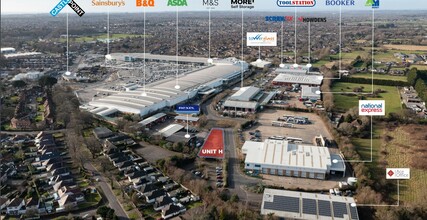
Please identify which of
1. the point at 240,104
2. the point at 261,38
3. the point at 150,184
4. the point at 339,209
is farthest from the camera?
the point at 240,104

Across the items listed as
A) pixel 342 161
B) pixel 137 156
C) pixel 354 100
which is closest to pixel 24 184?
pixel 137 156

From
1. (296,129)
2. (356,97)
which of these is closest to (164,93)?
(296,129)

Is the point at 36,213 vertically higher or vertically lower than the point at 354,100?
lower

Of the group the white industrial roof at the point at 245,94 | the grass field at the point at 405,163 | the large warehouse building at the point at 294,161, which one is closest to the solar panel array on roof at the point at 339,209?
the large warehouse building at the point at 294,161

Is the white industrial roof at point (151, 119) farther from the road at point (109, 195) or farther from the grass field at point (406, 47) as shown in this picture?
the grass field at point (406, 47)

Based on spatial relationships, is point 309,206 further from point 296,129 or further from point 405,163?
point 296,129

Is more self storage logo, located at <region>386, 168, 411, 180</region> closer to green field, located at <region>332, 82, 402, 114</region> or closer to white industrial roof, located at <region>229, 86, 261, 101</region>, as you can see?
green field, located at <region>332, 82, 402, 114</region>

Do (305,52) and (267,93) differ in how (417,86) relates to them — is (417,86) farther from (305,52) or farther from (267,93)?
(305,52)
